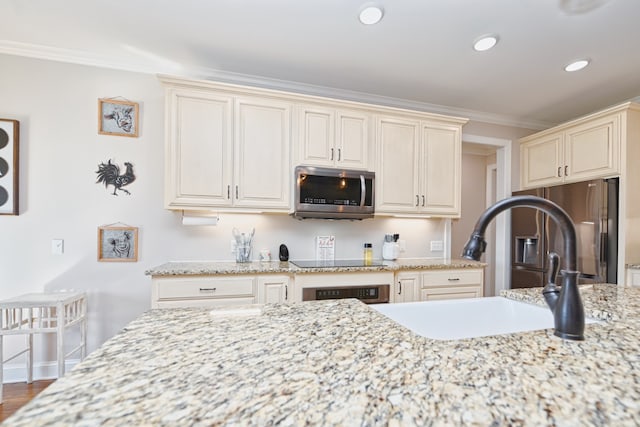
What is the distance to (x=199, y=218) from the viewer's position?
2.45 metres

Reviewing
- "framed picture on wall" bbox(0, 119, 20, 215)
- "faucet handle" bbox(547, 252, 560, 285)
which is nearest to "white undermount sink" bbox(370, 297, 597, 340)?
"faucet handle" bbox(547, 252, 560, 285)

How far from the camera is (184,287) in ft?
6.79

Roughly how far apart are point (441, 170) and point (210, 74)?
235 centimetres

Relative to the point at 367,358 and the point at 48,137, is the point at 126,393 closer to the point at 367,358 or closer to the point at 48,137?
the point at 367,358

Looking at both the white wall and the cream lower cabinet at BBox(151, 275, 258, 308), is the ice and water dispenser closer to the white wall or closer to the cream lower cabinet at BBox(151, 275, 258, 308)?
the cream lower cabinet at BBox(151, 275, 258, 308)

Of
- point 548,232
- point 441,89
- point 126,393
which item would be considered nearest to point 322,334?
point 126,393

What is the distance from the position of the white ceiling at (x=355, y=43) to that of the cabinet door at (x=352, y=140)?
1.33 ft

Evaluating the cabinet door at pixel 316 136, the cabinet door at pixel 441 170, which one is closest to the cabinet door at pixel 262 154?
the cabinet door at pixel 316 136

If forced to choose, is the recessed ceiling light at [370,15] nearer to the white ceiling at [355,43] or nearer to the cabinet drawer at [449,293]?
the white ceiling at [355,43]

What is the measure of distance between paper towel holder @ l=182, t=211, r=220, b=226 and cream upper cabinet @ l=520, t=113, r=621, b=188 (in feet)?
11.5

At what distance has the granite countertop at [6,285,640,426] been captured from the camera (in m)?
0.42

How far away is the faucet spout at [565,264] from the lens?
72cm

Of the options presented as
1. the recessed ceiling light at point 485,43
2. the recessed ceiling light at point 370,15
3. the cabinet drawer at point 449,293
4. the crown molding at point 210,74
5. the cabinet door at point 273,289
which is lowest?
the cabinet drawer at point 449,293

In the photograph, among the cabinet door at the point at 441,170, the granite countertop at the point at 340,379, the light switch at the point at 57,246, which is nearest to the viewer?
the granite countertop at the point at 340,379
